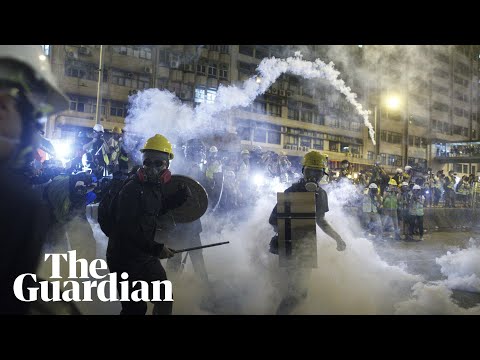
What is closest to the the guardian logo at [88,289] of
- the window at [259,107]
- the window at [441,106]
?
the window at [259,107]

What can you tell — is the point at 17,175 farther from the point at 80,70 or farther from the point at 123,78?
the point at 123,78

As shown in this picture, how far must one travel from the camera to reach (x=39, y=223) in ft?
5.33

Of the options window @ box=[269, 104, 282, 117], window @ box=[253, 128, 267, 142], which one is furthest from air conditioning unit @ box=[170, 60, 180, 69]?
window @ box=[269, 104, 282, 117]

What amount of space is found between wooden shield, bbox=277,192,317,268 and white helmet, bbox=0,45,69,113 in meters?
2.16

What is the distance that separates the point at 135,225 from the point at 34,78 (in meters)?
1.50

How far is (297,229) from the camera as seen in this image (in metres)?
3.35

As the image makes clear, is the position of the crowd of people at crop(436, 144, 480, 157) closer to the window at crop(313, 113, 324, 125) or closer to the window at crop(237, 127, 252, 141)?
the window at crop(313, 113, 324, 125)

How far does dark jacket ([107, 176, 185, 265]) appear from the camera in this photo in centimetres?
283

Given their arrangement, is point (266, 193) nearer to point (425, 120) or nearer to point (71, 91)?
point (71, 91)

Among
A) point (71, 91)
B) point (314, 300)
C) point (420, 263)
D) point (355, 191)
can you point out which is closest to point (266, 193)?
point (355, 191)

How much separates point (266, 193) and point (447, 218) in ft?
25.0

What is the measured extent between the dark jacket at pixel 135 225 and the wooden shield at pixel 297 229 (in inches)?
46.9

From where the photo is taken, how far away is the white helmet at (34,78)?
1.57 metres

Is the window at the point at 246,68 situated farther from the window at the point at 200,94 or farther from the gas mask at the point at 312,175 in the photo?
the gas mask at the point at 312,175
